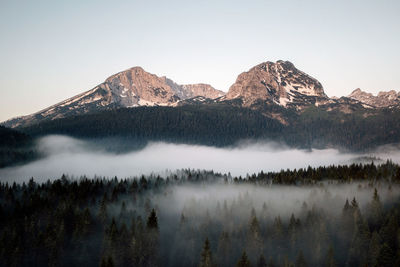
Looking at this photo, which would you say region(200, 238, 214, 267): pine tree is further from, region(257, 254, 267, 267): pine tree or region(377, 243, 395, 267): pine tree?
region(377, 243, 395, 267): pine tree

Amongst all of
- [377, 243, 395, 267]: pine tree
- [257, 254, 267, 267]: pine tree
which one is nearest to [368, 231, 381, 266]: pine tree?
[377, 243, 395, 267]: pine tree

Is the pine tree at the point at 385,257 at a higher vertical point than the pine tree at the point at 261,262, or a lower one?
higher

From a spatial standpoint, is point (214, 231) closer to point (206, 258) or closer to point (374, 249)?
point (206, 258)

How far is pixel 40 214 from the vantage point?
511 feet

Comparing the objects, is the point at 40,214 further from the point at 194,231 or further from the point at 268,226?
the point at 268,226

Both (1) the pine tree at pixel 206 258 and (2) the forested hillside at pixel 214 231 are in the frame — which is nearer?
(1) the pine tree at pixel 206 258

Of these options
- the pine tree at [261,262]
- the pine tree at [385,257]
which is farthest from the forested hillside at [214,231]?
the pine tree at [261,262]

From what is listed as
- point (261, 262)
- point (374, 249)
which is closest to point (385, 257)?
point (374, 249)

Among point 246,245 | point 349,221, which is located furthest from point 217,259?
point 349,221

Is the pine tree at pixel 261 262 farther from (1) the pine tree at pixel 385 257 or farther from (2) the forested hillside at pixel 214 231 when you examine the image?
→ (1) the pine tree at pixel 385 257

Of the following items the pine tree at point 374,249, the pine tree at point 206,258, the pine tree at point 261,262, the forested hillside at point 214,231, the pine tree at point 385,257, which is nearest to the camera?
the pine tree at point 385,257

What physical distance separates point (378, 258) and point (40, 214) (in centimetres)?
14358

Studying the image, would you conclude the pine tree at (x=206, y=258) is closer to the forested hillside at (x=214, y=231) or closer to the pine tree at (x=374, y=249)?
the forested hillside at (x=214, y=231)

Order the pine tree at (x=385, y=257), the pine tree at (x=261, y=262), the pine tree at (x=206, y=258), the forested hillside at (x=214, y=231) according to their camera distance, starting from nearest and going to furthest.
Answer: the pine tree at (x=385, y=257) < the pine tree at (x=206, y=258) < the pine tree at (x=261, y=262) < the forested hillside at (x=214, y=231)
